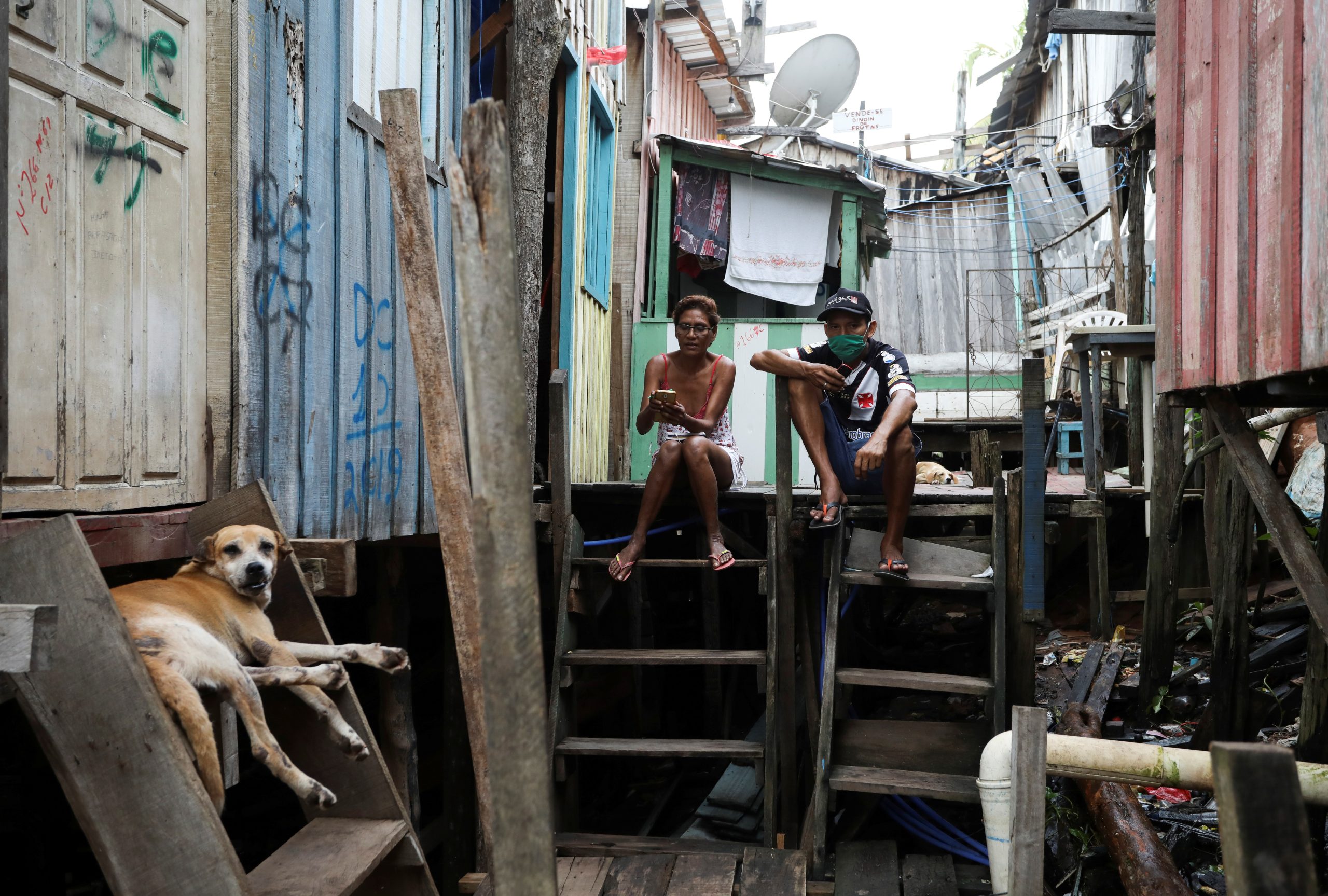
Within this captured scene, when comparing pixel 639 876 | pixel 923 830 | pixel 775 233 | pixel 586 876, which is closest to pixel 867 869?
pixel 923 830

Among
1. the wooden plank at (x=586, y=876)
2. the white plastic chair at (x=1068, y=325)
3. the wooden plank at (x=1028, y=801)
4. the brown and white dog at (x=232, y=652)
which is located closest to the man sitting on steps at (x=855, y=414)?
the wooden plank at (x=586, y=876)

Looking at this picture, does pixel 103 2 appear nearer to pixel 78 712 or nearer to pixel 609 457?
pixel 78 712

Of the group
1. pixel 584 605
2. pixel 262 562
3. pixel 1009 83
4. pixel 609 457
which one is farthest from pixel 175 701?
pixel 1009 83

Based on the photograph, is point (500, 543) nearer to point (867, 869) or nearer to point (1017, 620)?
point (867, 869)

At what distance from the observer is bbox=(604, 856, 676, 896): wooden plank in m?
3.85

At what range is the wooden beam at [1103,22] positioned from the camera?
5.85m

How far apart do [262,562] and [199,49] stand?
5.28ft

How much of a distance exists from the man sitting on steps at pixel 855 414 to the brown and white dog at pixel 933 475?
2.53 meters

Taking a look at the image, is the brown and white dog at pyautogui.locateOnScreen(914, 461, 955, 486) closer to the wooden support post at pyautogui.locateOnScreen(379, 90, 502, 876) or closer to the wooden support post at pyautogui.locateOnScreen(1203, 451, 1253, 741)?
the wooden support post at pyautogui.locateOnScreen(1203, 451, 1253, 741)

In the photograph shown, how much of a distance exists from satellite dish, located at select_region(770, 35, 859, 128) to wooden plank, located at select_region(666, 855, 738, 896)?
12.9 meters

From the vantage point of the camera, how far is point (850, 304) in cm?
504

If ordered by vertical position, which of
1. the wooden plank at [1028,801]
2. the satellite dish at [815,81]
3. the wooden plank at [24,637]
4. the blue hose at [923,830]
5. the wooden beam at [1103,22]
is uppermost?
the satellite dish at [815,81]

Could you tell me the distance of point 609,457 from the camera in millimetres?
8156

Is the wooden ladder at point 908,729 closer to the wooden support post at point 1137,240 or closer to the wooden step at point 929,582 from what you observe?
the wooden step at point 929,582
